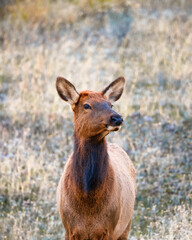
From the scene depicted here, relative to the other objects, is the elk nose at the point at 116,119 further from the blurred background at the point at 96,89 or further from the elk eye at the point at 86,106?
the blurred background at the point at 96,89

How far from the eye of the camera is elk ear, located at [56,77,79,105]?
540 centimetres

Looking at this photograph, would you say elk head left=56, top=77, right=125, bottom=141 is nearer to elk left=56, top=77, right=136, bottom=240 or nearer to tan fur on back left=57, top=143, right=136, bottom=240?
elk left=56, top=77, right=136, bottom=240

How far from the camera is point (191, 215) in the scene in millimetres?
7168

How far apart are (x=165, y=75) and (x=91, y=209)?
7737 millimetres

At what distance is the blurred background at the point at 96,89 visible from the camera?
25.3 ft

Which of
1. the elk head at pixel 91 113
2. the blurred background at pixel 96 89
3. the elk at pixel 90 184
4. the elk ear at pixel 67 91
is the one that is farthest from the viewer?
the blurred background at pixel 96 89

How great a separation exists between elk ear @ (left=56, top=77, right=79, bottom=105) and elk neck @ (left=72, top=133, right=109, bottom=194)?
53cm

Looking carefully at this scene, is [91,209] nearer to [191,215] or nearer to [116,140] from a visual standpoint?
[191,215]

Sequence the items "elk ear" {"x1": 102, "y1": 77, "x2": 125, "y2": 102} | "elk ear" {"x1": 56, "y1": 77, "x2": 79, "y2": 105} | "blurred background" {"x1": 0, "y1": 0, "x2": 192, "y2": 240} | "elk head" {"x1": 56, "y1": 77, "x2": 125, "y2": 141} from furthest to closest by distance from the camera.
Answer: "blurred background" {"x1": 0, "y1": 0, "x2": 192, "y2": 240}, "elk ear" {"x1": 102, "y1": 77, "x2": 125, "y2": 102}, "elk ear" {"x1": 56, "y1": 77, "x2": 79, "y2": 105}, "elk head" {"x1": 56, "y1": 77, "x2": 125, "y2": 141}

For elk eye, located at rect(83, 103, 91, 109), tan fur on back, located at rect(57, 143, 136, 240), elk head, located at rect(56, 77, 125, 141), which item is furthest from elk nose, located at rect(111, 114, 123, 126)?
tan fur on back, located at rect(57, 143, 136, 240)

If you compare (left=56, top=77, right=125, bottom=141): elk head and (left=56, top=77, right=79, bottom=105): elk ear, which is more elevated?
(left=56, top=77, right=79, bottom=105): elk ear

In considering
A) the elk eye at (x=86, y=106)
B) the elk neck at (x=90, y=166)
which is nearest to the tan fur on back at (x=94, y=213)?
the elk neck at (x=90, y=166)

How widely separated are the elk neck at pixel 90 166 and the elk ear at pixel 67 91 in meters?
0.53

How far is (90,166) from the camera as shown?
517 centimetres
